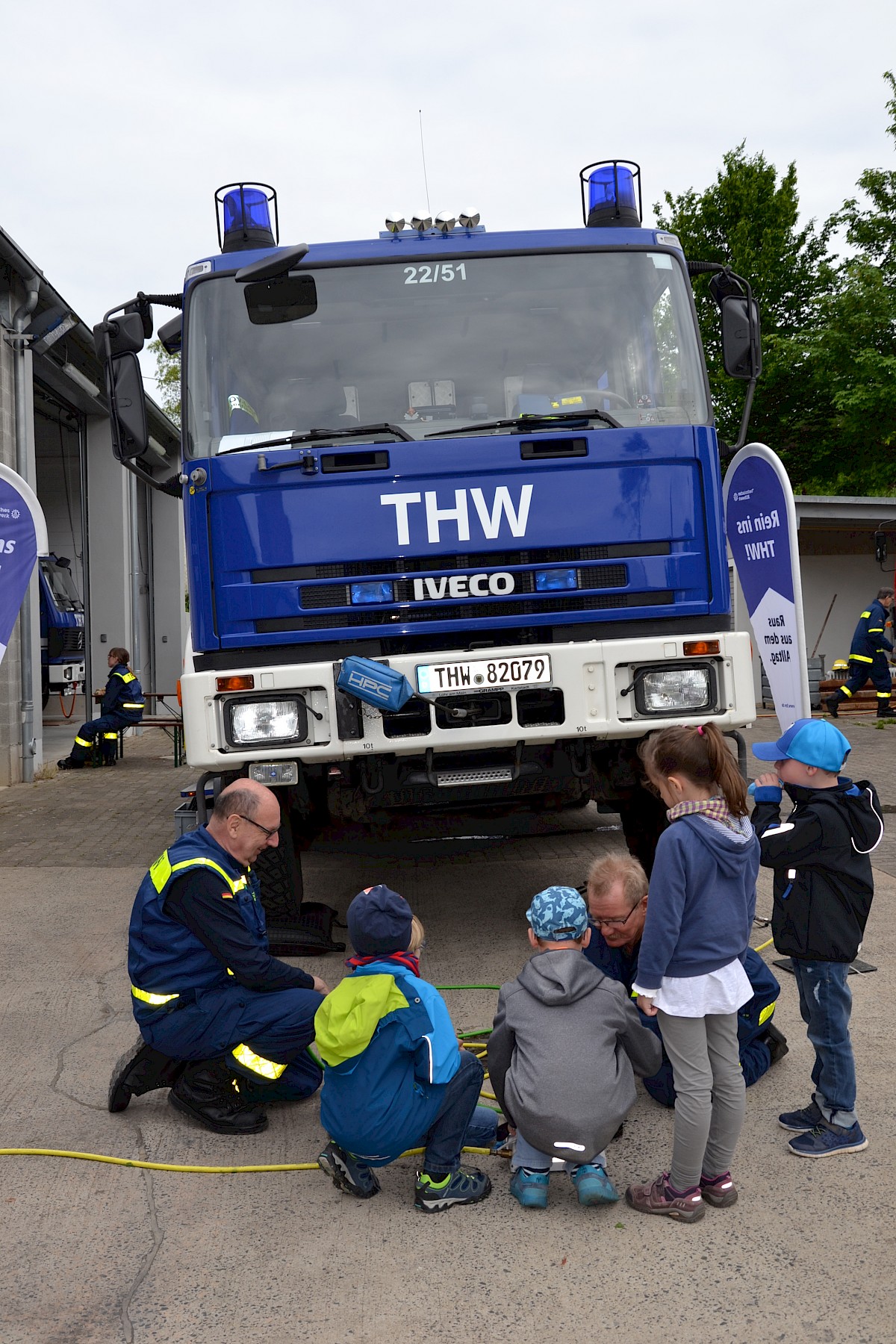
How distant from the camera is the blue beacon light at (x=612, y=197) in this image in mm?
6051

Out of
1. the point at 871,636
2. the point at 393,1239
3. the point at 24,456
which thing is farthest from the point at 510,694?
the point at 871,636

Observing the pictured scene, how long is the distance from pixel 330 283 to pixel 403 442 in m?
1.01

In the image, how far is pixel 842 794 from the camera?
11.6 ft

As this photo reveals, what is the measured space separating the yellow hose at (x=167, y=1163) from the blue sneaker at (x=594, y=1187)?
0.45 m

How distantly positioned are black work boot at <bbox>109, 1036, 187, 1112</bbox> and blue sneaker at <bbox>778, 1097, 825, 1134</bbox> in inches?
76.9

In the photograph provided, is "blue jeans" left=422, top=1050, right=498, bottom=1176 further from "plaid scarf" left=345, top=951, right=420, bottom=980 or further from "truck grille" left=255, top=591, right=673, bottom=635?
"truck grille" left=255, top=591, right=673, bottom=635

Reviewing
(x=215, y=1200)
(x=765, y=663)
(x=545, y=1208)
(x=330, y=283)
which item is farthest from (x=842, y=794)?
(x=330, y=283)

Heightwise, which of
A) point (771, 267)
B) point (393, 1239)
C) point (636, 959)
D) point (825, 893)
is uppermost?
point (771, 267)

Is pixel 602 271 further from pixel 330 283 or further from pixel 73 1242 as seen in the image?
pixel 73 1242

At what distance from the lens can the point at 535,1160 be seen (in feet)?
11.0

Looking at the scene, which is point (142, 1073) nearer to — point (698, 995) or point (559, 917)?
point (559, 917)

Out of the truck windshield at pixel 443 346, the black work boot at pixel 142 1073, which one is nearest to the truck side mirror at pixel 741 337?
the truck windshield at pixel 443 346

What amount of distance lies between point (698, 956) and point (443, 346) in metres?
3.37

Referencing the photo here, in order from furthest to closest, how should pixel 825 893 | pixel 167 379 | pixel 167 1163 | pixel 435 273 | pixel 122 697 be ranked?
pixel 167 379
pixel 122 697
pixel 435 273
pixel 167 1163
pixel 825 893
